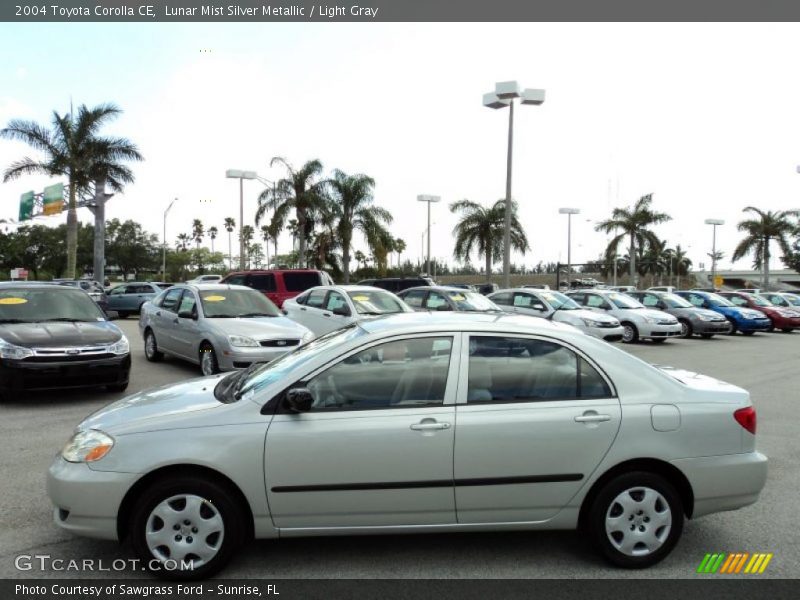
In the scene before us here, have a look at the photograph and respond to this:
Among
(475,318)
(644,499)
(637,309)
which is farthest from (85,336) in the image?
(637,309)

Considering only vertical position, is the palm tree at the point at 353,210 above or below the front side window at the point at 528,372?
above

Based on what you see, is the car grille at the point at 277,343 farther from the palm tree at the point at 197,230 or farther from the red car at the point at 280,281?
the palm tree at the point at 197,230

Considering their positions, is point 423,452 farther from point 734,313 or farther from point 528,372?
point 734,313

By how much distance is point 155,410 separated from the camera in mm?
3736

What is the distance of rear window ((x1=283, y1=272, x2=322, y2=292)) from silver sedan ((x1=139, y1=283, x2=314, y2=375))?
6707 mm

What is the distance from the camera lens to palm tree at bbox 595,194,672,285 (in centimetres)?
4281

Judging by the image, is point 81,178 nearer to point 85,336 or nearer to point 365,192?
point 365,192

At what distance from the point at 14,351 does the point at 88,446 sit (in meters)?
4.84

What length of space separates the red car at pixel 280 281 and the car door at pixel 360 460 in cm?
1542

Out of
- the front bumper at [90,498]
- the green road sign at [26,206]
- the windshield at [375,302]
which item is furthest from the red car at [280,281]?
the green road sign at [26,206]

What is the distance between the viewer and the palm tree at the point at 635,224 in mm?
42812

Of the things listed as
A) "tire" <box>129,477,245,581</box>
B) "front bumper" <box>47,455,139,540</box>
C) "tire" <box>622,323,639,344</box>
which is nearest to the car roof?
"tire" <box>129,477,245,581</box>

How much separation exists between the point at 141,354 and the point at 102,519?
10.5 metres

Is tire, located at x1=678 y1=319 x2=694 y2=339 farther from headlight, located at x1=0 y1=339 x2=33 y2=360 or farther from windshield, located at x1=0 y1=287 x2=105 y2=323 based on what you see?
headlight, located at x1=0 y1=339 x2=33 y2=360
